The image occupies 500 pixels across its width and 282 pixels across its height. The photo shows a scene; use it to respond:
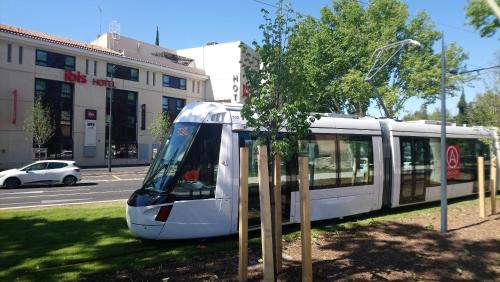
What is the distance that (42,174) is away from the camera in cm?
2298

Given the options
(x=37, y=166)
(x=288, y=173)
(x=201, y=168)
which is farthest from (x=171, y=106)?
(x=201, y=168)

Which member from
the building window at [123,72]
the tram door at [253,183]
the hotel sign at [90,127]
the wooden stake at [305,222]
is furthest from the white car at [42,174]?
the building window at [123,72]

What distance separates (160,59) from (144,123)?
1096 cm

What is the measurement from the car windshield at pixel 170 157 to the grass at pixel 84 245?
122cm

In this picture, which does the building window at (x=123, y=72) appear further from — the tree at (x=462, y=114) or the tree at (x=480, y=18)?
the tree at (x=480, y=18)

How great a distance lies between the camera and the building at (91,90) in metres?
36.5

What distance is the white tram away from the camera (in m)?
7.50

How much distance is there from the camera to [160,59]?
54281 millimetres

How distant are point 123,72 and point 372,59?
2862cm

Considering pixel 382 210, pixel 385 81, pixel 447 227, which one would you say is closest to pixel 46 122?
pixel 385 81

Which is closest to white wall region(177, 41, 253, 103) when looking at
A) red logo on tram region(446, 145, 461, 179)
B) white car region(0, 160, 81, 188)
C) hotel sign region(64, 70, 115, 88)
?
hotel sign region(64, 70, 115, 88)

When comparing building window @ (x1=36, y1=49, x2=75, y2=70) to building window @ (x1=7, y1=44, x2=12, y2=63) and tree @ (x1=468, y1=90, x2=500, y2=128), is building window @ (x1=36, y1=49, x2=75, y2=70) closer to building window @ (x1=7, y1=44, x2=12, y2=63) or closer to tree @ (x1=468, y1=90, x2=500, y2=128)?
building window @ (x1=7, y1=44, x2=12, y2=63)

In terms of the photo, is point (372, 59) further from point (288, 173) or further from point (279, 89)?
point (279, 89)

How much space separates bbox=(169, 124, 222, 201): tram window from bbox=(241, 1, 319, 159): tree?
210 cm
